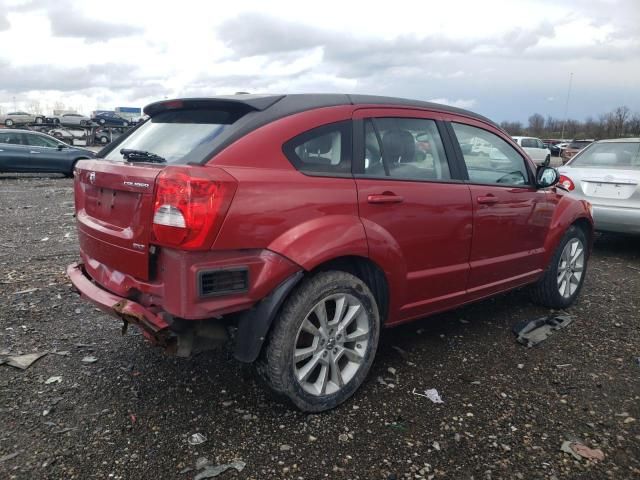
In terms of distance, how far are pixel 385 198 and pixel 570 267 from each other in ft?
8.82

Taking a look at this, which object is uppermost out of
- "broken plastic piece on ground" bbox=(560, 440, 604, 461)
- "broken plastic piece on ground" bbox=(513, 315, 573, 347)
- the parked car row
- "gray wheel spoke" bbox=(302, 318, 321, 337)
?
the parked car row

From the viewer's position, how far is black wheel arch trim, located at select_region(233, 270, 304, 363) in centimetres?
262

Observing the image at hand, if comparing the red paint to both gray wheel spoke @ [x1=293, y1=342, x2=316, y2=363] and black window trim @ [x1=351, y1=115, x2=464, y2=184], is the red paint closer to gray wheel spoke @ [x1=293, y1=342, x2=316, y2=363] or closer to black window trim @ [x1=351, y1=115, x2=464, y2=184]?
black window trim @ [x1=351, y1=115, x2=464, y2=184]

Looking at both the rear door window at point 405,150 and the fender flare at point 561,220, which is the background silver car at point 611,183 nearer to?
the fender flare at point 561,220

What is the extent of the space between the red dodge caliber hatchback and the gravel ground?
0.33 m

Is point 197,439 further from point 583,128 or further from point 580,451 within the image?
point 583,128

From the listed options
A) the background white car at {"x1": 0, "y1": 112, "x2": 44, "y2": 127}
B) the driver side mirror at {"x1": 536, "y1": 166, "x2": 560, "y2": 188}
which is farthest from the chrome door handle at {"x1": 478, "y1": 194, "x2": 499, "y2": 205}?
the background white car at {"x1": 0, "y1": 112, "x2": 44, "y2": 127}

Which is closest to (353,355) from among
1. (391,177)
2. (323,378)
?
(323,378)

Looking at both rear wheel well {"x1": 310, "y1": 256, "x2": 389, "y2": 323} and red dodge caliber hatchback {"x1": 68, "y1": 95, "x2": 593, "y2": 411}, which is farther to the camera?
rear wheel well {"x1": 310, "y1": 256, "x2": 389, "y2": 323}

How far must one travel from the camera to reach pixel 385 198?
10.1 ft

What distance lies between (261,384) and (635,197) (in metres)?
5.71

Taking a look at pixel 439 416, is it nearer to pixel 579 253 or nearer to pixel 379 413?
Result: pixel 379 413

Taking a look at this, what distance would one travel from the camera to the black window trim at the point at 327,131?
9.13 feet

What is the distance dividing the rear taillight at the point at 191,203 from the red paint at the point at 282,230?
0.01 m
